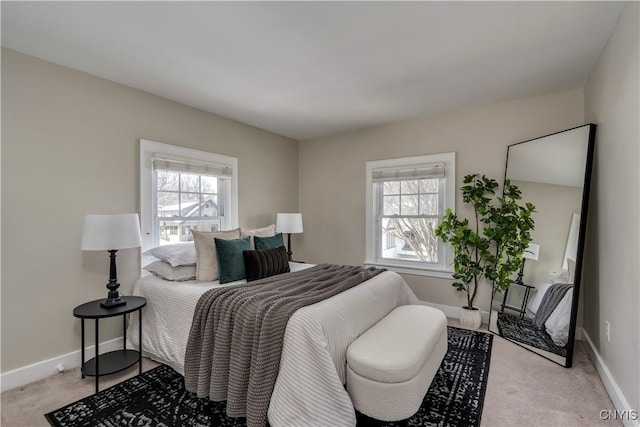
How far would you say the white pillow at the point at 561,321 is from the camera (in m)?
2.56

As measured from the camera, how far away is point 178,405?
205 cm

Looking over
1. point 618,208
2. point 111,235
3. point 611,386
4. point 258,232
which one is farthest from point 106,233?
point 611,386

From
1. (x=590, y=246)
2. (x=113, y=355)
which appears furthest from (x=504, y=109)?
(x=113, y=355)

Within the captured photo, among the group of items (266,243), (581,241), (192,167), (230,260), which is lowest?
(230,260)

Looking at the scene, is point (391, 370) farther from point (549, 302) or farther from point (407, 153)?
point (407, 153)

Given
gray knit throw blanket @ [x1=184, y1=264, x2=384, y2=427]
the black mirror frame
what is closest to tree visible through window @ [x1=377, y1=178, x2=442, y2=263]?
the black mirror frame

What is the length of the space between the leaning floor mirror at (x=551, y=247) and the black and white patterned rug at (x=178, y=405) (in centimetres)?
73

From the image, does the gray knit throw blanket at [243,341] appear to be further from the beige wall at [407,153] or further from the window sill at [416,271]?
the beige wall at [407,153]

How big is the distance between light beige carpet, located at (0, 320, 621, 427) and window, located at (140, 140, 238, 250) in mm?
1243

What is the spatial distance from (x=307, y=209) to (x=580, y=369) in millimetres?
3633

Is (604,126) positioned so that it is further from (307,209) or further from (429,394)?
(307,209)

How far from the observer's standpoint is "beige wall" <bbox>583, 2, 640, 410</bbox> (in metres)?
1.78

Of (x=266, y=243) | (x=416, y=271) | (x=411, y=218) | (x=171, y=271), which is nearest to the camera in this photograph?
(x=171, y=271)

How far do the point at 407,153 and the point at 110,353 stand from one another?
3.77 meters
